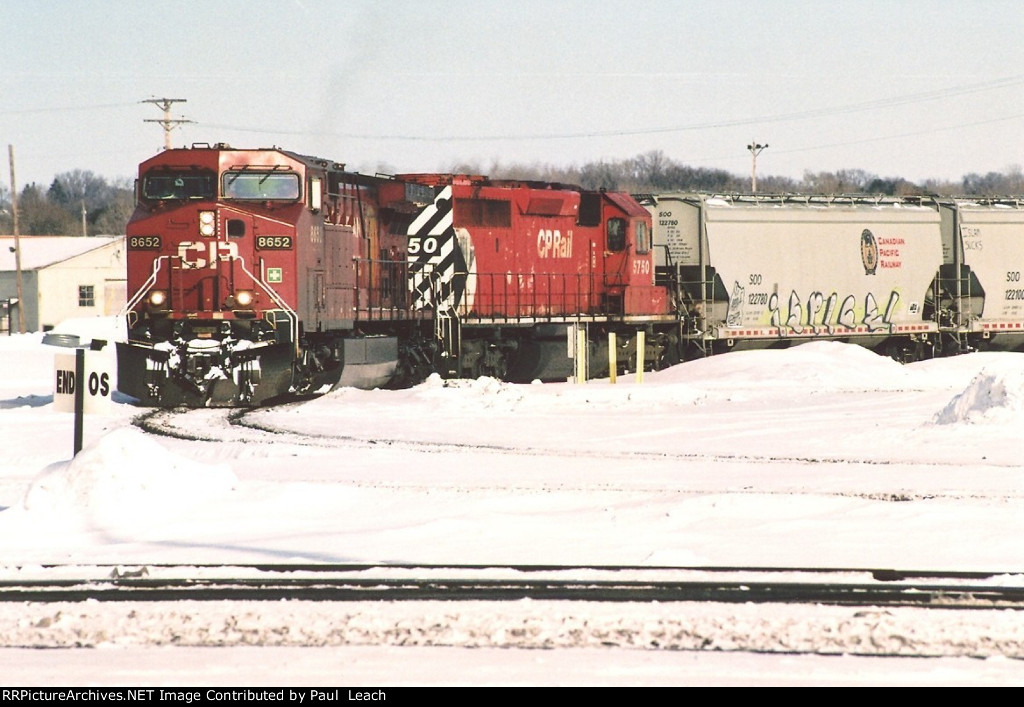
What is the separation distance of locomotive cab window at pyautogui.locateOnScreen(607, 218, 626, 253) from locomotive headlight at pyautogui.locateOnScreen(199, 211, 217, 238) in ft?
33.2

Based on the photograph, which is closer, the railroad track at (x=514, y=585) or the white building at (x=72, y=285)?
the railroad track at (x=514, y=585)

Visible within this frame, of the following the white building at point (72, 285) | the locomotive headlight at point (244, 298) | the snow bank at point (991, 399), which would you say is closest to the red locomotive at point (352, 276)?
the locomotive headlight at point (244, 298)

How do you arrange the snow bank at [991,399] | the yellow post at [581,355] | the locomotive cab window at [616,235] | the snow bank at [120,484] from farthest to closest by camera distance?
the locomotive cab window at [616,235] → the yellow post at [581,355] → the snow bank at [991,399] → the snow bank at [120,484]

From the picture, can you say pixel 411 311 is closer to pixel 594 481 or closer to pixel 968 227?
pixel 594 481

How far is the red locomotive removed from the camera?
63.9 ft

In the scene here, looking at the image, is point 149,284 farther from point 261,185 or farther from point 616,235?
point 616,235

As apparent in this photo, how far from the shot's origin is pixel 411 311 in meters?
23.4

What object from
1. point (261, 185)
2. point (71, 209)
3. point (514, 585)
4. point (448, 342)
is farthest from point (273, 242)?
point (71, 209)

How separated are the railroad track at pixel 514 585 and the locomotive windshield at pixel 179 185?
1181 cm

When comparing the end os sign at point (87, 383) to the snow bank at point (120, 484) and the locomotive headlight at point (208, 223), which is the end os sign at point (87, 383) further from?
the locomotive headlight at point (208, 223)

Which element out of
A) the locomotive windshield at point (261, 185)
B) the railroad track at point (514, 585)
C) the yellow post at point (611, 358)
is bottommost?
the railroad track at point (514, 585)

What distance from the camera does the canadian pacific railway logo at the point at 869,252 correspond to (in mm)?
31266

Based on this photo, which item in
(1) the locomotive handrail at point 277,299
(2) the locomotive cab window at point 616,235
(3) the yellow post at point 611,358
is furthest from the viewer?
(2) the locomotive cab window at point 616,235
